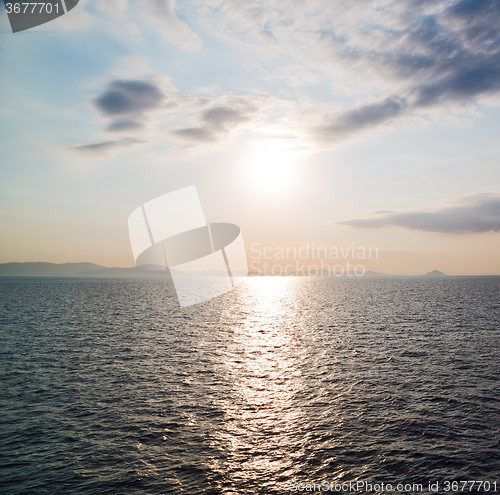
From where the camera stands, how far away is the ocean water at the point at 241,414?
18.7m

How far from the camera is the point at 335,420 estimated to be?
25.4m

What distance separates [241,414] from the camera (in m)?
26.4

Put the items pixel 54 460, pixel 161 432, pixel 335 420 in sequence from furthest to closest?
pixel 335 420 < pixel 161 432 < pixel 54 460

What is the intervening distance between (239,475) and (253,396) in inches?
458

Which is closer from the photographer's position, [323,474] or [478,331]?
[323,474]

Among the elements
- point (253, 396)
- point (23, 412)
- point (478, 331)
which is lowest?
point (478, 331)

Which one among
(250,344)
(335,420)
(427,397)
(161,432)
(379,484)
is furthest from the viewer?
(250,344)

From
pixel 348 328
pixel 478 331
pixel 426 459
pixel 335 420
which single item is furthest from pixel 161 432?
pixel 478 331

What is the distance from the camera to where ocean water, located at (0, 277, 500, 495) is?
18.7 meters

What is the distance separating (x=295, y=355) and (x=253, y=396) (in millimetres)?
16084

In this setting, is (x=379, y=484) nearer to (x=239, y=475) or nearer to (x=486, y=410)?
(x=239, y=475)

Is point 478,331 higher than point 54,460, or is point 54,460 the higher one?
point 54,460

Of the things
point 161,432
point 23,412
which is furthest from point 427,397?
point 23,412

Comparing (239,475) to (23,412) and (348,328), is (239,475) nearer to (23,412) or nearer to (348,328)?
(23,412)
